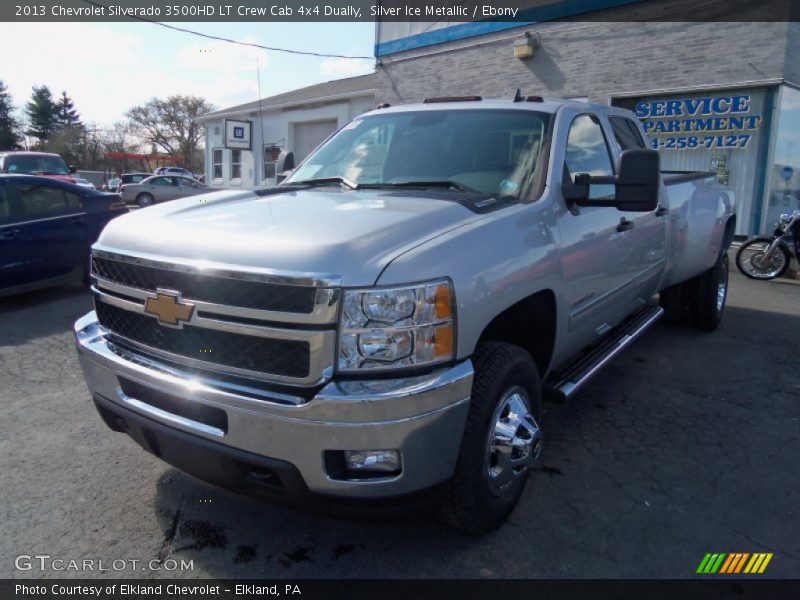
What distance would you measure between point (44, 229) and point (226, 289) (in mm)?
6309

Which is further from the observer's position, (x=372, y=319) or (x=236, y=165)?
(x=236, y=165)

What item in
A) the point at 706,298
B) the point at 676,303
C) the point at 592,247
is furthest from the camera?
the point at 676,303

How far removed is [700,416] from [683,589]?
1.97 meters

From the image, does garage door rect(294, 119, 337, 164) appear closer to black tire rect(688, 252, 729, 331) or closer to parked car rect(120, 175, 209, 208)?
parked car rect(120, 175, 209, 208)

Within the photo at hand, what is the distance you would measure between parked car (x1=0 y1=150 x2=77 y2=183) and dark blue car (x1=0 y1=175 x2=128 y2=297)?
370 inches

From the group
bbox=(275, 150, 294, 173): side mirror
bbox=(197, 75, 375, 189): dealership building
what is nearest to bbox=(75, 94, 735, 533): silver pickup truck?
bbox=(275, 150, 294, 173): side mirror

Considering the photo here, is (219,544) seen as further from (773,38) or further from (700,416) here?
(773,38)

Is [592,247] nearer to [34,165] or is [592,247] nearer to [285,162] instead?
[285,162]

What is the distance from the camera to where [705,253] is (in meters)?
5.79

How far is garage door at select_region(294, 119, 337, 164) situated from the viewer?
78.5ft

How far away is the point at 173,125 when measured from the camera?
6481 cm

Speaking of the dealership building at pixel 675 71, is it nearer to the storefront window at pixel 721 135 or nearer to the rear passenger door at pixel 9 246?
the storefront window at pixel 721 135

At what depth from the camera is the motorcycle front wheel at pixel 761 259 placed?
9.46 m

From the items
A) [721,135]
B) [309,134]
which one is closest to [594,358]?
[721,135]
